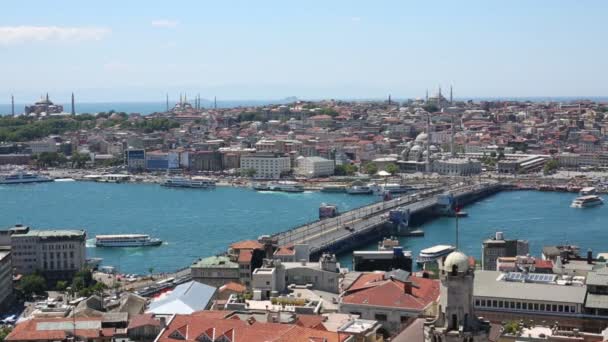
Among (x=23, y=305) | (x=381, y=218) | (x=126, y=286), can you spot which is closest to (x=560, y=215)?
(x=381, y=218)

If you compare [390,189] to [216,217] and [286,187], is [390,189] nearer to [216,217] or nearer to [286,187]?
[286,187]

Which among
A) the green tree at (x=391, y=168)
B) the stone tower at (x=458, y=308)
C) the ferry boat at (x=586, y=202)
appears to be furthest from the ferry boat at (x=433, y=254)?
the green tree at (x=391, y=168)

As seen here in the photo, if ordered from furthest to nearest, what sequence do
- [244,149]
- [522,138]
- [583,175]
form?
[522,138], [244,149], [583,175]

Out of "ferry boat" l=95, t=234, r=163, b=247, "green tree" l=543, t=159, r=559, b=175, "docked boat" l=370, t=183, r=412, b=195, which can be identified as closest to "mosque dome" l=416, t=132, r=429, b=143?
"green tree" l=543, t=159, r=559, b=175

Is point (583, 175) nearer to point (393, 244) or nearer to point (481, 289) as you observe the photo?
point (393, 244)

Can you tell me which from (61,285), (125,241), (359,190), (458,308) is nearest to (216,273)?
(61,285)

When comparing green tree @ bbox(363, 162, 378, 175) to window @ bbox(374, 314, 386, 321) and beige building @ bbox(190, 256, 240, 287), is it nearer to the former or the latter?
beige building @ bbox(190, 256, 240, 287)
